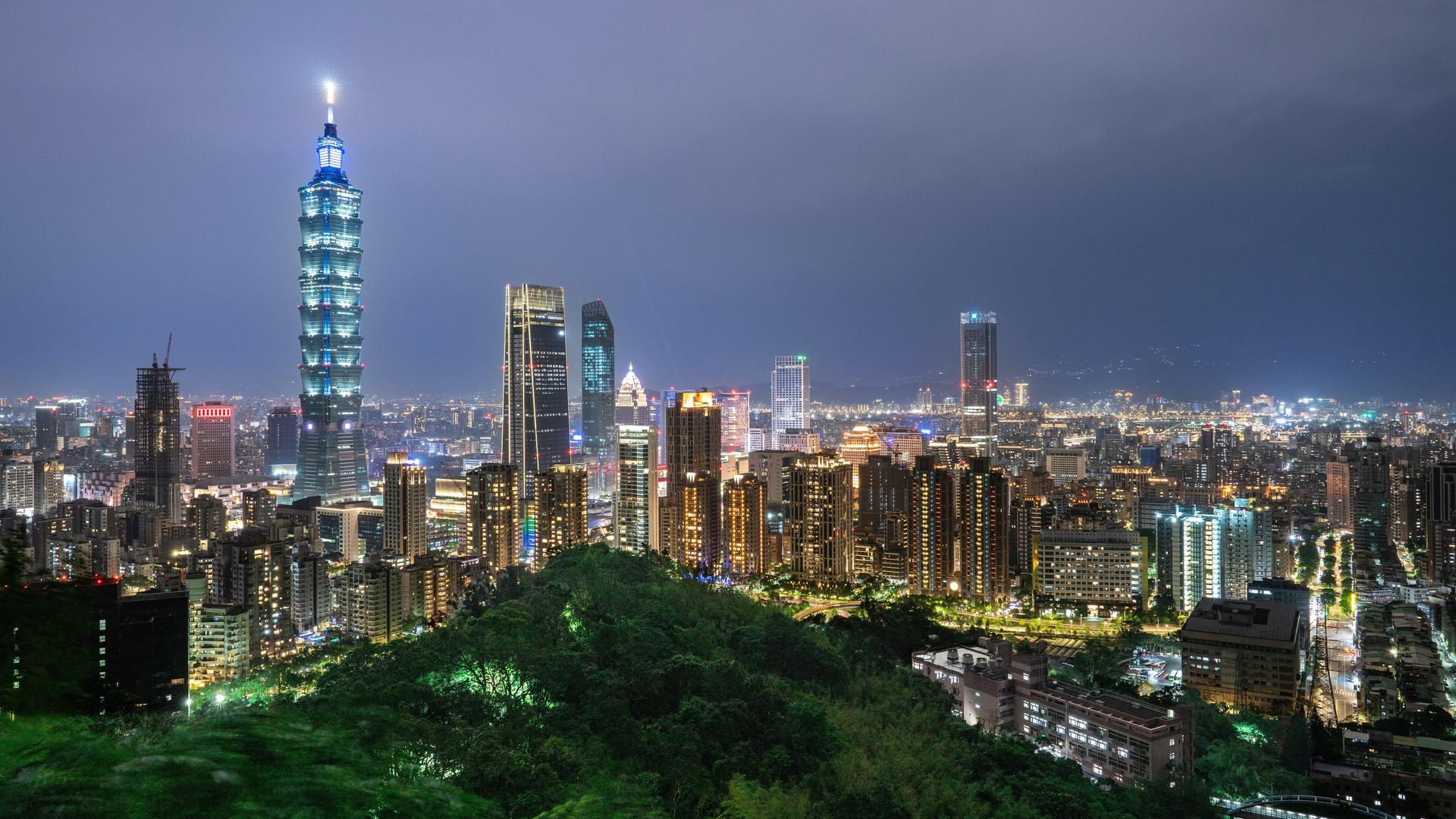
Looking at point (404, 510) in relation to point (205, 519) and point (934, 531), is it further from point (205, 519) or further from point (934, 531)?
point (934, 531)

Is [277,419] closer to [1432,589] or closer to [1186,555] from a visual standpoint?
[1186,555]

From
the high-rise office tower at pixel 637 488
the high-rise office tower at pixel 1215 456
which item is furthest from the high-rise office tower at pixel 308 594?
the high-rise office tower at pixel 1215 456

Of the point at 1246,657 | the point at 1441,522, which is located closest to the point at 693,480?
the point at 1246,657

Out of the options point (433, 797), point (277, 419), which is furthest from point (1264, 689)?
point (277, 419)

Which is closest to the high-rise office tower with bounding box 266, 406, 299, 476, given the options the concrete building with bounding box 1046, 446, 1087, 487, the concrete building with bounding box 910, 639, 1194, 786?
the concrete building with bounding box 1046, 446, 1087, 487

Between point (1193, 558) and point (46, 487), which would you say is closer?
point (1193, 558)

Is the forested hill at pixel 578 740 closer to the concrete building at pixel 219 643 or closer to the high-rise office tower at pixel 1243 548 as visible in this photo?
the concrete building at pixel 219 643

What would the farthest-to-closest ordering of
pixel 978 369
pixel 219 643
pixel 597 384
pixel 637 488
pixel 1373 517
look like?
pixel 978 369
pixel 597 384
pixel 1373 517
pixel 637 488
pixel 219 643
